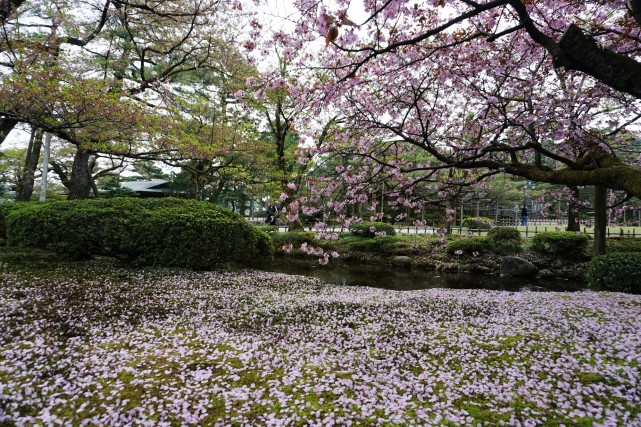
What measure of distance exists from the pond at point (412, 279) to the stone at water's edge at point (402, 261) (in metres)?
0.70

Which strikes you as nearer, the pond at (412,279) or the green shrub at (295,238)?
the pond at (412,279)

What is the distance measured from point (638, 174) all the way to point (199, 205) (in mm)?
9280

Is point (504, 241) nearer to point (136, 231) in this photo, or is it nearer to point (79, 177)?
point (136, 231)

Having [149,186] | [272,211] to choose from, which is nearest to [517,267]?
[272,211]

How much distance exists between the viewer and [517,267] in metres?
13.8

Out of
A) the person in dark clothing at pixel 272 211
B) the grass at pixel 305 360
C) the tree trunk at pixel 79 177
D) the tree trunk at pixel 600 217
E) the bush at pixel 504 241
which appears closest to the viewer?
the grass at pixel 305 360

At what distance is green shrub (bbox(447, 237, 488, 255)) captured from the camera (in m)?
15.9

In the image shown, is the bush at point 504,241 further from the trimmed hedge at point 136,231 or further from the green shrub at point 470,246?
the trimmed hedge at point 136,231

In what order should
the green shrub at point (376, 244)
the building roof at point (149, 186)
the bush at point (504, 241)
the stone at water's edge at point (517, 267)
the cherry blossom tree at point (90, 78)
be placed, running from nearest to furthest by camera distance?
the cherry blossom tree at point (90, 78)
the stone at water's edge at point (517, 267)
the bush at point (504, 241)
the green shrub at point (376, 244)
the building roof at point (149, 186)

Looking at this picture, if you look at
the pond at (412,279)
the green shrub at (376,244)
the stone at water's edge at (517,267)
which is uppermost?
the green shrub at (376,244)

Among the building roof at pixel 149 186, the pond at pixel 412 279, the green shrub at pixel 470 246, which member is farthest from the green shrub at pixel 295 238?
the building roof at pixel 149 186

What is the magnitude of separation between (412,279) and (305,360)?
392 inches

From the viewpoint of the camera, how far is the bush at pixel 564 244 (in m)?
14.1

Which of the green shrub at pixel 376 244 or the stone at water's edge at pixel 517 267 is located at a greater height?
the green shrub at pixel 376 244
